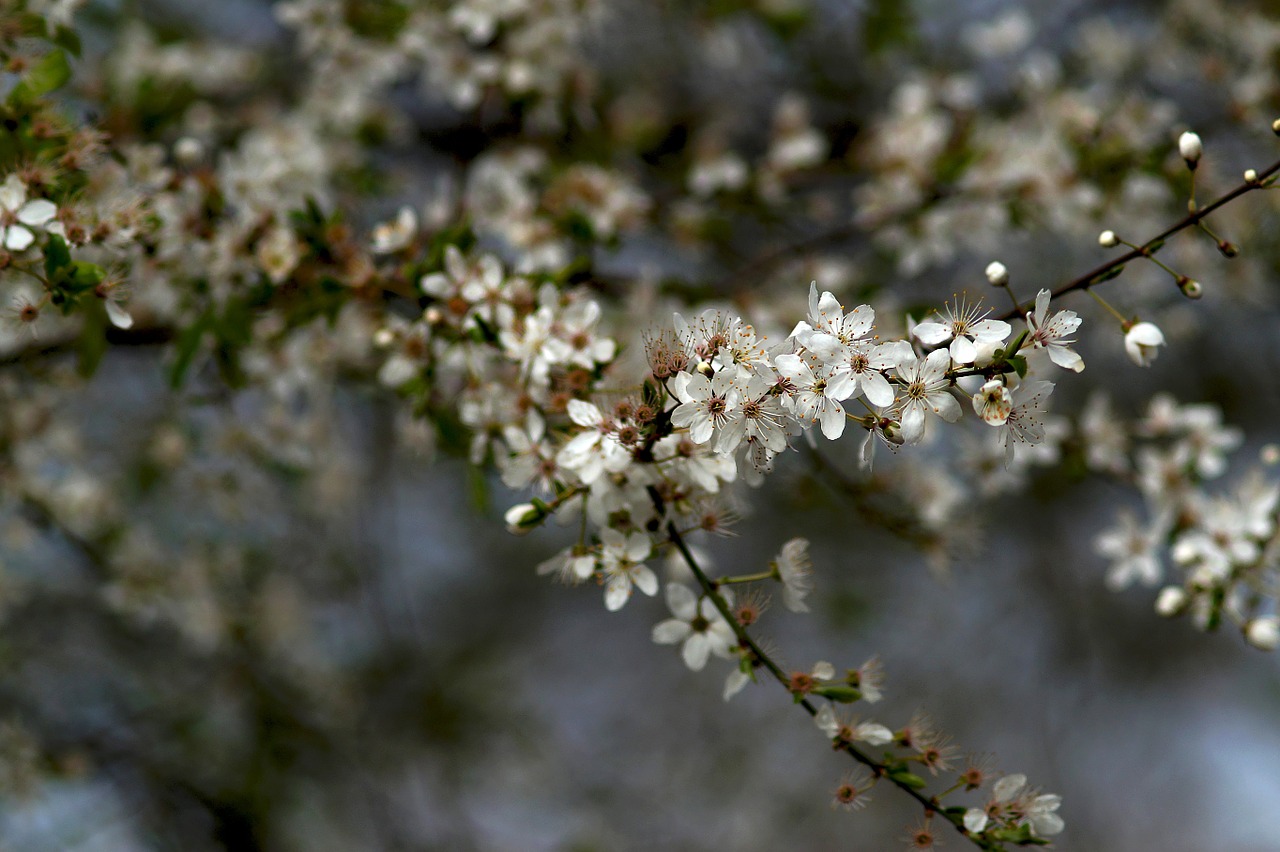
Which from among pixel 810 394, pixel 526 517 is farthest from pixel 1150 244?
pixel 526 517

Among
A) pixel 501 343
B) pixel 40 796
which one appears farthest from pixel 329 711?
pixel 501 343

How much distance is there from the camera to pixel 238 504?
10.7ft

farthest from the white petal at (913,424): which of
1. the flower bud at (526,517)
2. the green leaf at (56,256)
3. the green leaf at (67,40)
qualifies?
the green leaf at (67,40)

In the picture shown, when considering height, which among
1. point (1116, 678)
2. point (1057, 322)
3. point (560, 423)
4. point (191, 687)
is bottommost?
point (191, 687)

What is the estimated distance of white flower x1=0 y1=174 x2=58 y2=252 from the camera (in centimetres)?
167

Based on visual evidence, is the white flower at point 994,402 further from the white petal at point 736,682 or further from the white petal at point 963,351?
the white petal at point 736,682

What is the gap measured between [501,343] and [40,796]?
2.45 m

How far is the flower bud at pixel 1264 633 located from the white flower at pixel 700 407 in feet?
4.43

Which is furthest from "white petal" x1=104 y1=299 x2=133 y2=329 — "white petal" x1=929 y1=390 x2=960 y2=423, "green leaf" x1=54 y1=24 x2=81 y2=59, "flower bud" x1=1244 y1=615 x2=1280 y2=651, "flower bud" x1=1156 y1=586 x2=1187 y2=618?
"flower bud" x1=1244 y1=615 x2=1280 y2=651

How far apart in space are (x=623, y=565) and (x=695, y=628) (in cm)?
18

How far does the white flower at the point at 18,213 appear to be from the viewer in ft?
5.47

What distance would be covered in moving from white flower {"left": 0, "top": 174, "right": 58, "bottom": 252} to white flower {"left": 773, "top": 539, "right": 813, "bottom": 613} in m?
1.41

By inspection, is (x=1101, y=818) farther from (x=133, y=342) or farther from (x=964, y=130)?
(x=133, y=342)

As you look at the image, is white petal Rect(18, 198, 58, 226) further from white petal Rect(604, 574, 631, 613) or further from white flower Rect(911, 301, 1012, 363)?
white flower Rect(911, 301, 1012, 363)
